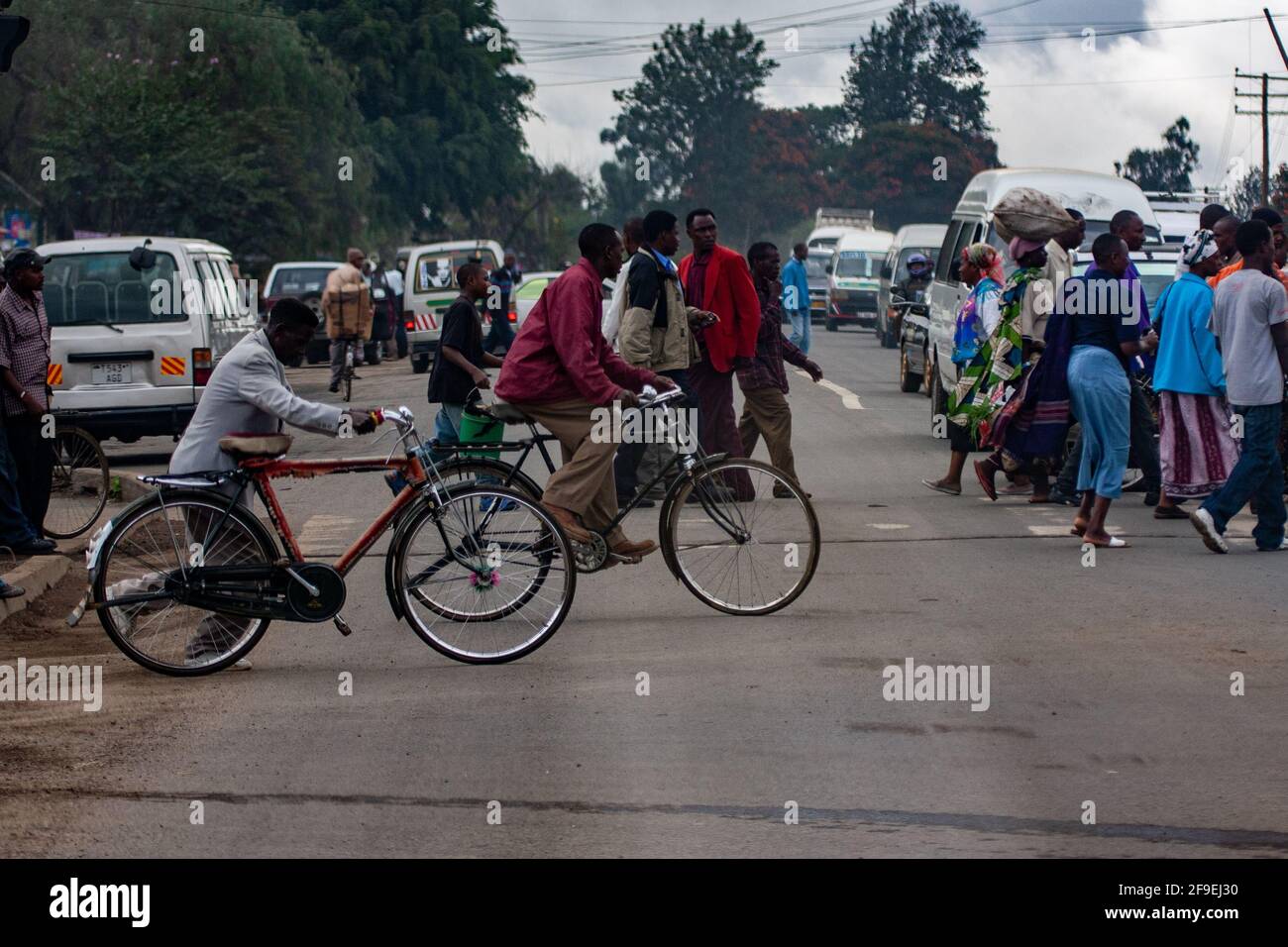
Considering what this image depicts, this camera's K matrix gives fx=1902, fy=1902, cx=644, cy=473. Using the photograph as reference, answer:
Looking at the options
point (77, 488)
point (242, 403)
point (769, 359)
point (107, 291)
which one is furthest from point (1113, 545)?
point (107, 291)

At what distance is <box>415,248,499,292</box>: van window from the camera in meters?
30.5

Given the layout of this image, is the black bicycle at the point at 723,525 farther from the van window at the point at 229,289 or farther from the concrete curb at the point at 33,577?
the van window at the point at 229,289

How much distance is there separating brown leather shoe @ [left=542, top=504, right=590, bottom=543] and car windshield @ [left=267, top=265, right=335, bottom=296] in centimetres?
2487

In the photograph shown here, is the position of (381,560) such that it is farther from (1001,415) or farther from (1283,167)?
(1283,167)

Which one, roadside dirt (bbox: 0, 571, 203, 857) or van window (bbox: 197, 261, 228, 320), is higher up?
van window (bbox: 197, 261, 228, 320)

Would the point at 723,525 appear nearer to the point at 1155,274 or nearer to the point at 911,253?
the point at 1155,274

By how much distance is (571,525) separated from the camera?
875cm

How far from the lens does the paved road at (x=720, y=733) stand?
5.47 metres

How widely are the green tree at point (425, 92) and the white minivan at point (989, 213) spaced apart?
40796 mm

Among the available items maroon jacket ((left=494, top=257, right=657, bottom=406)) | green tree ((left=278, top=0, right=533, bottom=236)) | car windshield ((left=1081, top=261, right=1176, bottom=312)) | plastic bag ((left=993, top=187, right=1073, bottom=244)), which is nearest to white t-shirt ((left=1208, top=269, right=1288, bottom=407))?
plastic bag ((left=993, top=187, right=1073, bottom=244))

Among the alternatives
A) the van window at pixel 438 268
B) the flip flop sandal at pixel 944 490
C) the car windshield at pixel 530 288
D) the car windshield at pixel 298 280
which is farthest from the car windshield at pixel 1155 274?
the car windshield at pixel 298 280

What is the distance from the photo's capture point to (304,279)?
33.4m

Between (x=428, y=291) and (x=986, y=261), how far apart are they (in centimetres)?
1771

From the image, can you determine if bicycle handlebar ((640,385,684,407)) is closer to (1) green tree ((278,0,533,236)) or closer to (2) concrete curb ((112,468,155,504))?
(2) concrete curb ((112,468,155,504))
